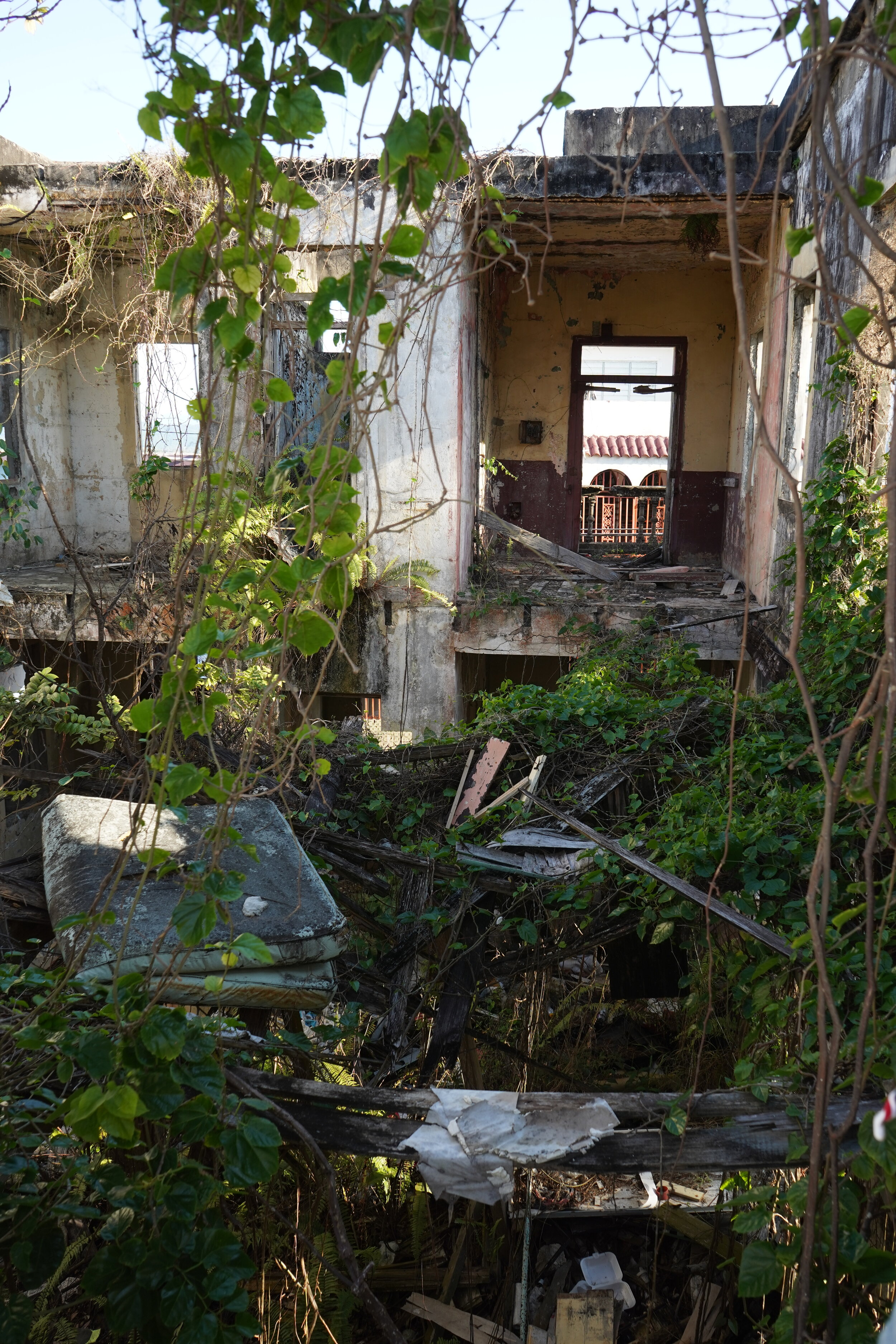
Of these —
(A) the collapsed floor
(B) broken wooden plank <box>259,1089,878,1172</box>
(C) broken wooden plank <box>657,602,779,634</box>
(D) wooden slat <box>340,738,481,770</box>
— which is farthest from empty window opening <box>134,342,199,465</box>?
(B) broken wooden plank <box>259,1089,878,1172</box>

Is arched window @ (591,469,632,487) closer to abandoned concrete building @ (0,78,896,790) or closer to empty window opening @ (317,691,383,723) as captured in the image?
abandoned concrete building @ (0,78,896,790)

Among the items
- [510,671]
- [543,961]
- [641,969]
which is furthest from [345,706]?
[543,961]

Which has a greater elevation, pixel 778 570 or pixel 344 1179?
pixel 778 570

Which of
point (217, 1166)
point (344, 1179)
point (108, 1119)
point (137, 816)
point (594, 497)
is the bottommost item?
point (344, 1179)

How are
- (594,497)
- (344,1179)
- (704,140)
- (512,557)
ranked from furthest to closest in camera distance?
(594,497), (512,557), (704,140), (344,1179)

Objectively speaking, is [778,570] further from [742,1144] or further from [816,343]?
[742,1144]

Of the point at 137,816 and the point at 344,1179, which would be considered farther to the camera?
the point at 344,1179

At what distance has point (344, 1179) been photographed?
12.0 feet

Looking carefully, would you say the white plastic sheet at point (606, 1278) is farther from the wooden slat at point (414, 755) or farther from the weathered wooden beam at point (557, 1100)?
the wooden slat at point (414, 755)

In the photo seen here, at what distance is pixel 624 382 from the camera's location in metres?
13.1

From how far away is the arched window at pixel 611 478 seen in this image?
22938 mm

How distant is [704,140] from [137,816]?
927 cm

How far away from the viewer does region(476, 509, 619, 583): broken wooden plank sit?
9.95m

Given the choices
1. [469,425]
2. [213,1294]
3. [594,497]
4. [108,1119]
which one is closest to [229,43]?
[108,1119]
